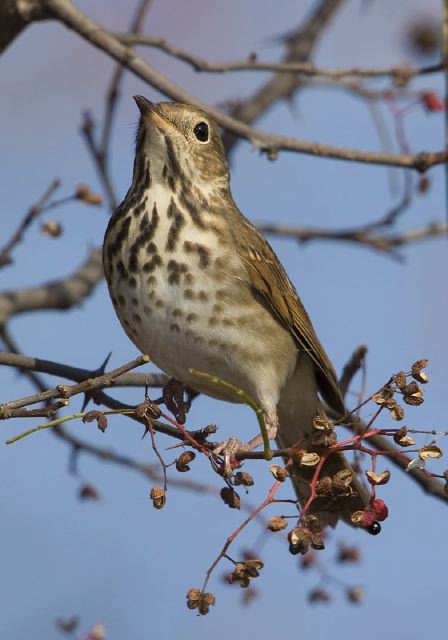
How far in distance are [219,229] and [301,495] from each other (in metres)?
1.22

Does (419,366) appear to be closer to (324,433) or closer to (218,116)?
(324,433)

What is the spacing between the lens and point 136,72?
464 cm

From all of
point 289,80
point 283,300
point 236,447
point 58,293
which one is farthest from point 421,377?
point 289,80

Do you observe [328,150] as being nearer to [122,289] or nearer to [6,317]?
[122,289]

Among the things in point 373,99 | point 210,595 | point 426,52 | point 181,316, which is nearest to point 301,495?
point 181,316

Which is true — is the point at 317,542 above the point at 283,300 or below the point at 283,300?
below

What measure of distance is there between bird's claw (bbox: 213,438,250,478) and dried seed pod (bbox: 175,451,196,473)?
0.36 feet

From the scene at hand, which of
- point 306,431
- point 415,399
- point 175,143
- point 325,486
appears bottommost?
point 325,486

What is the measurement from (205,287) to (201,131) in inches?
34.7

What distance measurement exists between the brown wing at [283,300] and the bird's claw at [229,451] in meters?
0.90

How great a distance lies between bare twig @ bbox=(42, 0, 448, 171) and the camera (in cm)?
455

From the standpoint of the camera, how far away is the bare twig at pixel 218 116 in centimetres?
455

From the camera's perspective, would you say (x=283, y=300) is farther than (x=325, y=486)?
Yes

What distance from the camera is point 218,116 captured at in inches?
186
